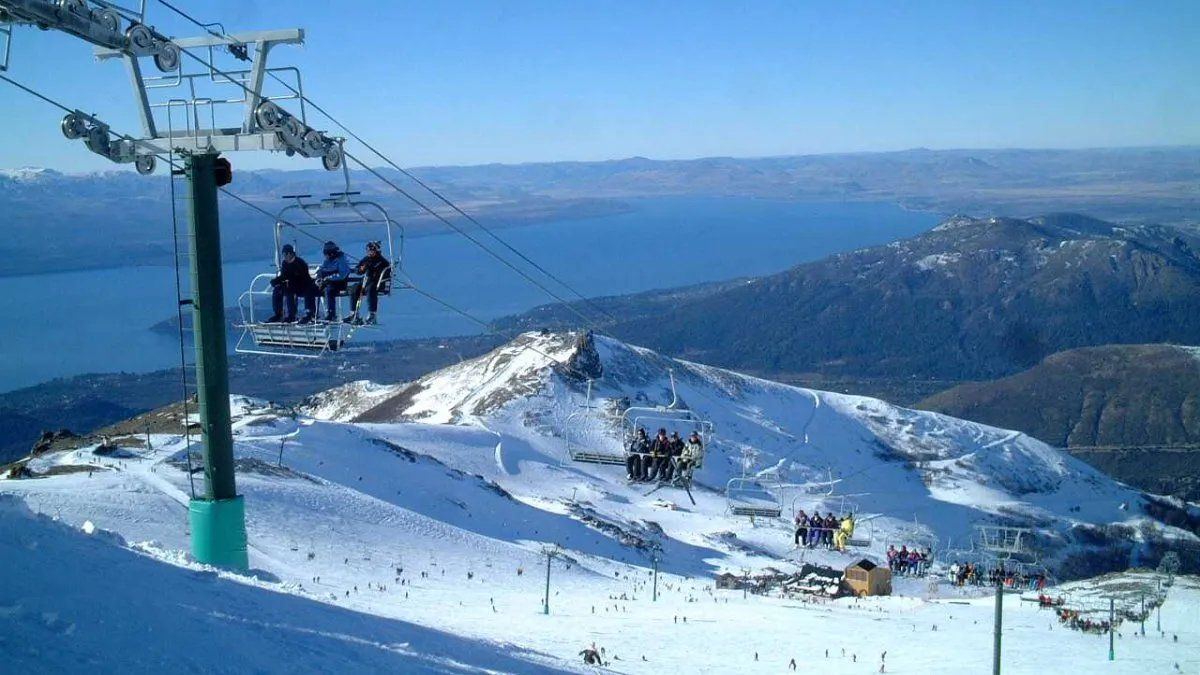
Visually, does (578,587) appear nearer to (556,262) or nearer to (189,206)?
(189,206)

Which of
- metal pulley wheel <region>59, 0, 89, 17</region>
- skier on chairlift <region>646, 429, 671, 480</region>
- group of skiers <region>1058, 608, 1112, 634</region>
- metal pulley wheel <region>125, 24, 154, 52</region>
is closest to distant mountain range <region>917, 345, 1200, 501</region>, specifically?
group of skiers <region>1058, 608, 1112, 634</region>

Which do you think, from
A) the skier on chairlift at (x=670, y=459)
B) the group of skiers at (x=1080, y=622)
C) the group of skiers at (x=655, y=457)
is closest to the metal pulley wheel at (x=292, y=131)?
the group of skiers at (x=655, y=457)

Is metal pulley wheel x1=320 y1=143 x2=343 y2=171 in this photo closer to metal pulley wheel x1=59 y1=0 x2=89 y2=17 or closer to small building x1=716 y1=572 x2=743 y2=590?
metal pulley wheel x1=59 y1=0 x2=89 y2=17

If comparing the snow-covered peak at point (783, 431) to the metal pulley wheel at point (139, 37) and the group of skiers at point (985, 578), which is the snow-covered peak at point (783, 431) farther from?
the metal pulley wheel at point (139, 37)

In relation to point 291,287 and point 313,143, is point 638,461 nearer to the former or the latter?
point 291,287

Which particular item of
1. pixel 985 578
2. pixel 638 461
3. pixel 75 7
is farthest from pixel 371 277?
pixel 985 578

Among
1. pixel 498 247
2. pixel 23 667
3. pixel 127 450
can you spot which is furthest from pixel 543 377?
pixel 498 247

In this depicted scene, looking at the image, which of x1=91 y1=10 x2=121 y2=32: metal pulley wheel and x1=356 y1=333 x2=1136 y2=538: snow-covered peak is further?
x1=356 y1=333 x2=1136 y2=538: snow-covered peak
